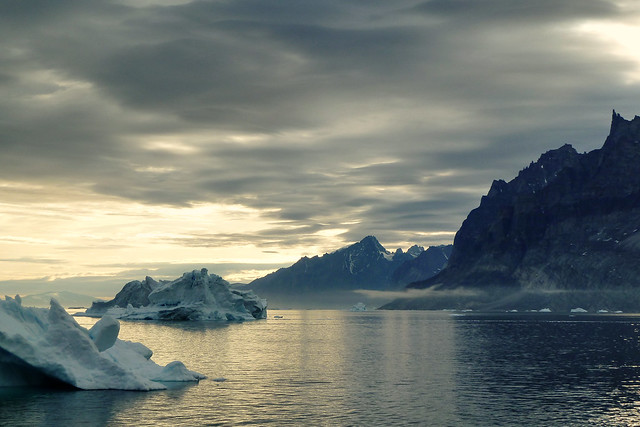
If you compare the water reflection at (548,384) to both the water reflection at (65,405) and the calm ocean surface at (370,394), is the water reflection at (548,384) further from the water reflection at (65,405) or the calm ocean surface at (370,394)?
the water reflection at (65,405)

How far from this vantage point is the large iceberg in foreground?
167ft

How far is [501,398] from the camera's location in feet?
174

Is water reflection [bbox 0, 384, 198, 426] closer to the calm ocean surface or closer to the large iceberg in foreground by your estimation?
the calm ocean surface

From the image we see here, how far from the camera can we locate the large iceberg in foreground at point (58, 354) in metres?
51.0

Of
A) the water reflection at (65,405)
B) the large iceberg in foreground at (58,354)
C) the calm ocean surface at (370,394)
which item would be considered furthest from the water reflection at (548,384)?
the large iceberg in foreground at (58,354)

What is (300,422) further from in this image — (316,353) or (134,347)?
(316,353)

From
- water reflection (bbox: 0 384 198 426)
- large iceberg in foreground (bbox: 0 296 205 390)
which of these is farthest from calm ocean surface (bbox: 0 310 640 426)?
large iceberg in foreground (bbox: 0 296 205 390)

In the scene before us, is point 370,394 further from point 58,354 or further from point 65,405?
point 58,354

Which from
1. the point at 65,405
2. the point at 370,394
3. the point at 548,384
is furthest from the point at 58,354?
the point at 548,384

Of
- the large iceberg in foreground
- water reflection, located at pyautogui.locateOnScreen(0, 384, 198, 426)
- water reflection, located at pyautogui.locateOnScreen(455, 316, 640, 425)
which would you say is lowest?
water reflection, located at pyautogui.locateOnScreen(455, 316, 640, 425)

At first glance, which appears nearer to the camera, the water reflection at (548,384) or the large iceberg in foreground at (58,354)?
the water reflection at (548,384)

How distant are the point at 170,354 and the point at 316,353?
72.3 feet

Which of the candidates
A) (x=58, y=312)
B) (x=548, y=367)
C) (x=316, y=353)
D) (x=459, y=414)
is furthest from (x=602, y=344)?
(x=58, y=312)

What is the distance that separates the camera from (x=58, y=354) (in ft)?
170
